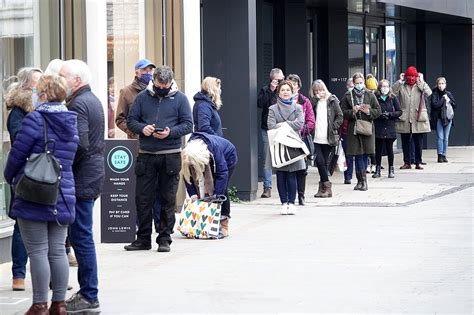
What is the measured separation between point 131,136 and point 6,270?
8.99 ft

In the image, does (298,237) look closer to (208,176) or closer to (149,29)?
(208,176)

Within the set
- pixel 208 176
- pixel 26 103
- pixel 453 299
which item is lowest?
pixel 453 299

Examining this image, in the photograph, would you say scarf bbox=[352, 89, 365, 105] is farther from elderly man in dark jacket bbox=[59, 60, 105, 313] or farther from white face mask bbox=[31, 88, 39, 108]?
elderly man in dark jacket bbox=[59, 60, 105, 313]

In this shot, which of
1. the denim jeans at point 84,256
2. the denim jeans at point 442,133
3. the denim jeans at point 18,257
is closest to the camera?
the denim jeans at point 84,256

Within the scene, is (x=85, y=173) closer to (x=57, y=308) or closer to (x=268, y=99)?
(x=57, y=308)

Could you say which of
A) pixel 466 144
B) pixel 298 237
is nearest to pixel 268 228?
pixel 298 237

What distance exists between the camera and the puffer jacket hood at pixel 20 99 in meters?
9.17

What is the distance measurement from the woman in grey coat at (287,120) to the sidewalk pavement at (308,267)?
1.37 ft

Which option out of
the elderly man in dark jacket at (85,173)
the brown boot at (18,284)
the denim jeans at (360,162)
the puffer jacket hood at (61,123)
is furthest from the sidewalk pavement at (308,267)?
the denim jeans at (360,162)

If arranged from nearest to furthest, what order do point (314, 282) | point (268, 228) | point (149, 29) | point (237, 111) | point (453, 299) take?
point (453, 299) → point (314, 282) → point (268, 228) → point (149, 29) → point (237, 111)

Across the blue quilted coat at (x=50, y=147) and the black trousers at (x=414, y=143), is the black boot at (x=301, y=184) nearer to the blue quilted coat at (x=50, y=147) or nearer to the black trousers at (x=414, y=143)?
the black trousers at (x=414, y=143)


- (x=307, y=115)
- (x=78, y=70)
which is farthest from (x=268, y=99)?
(x=78, y=70)

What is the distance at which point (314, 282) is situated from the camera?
383 inches

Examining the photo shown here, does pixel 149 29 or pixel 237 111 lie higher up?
pixel 149 29
